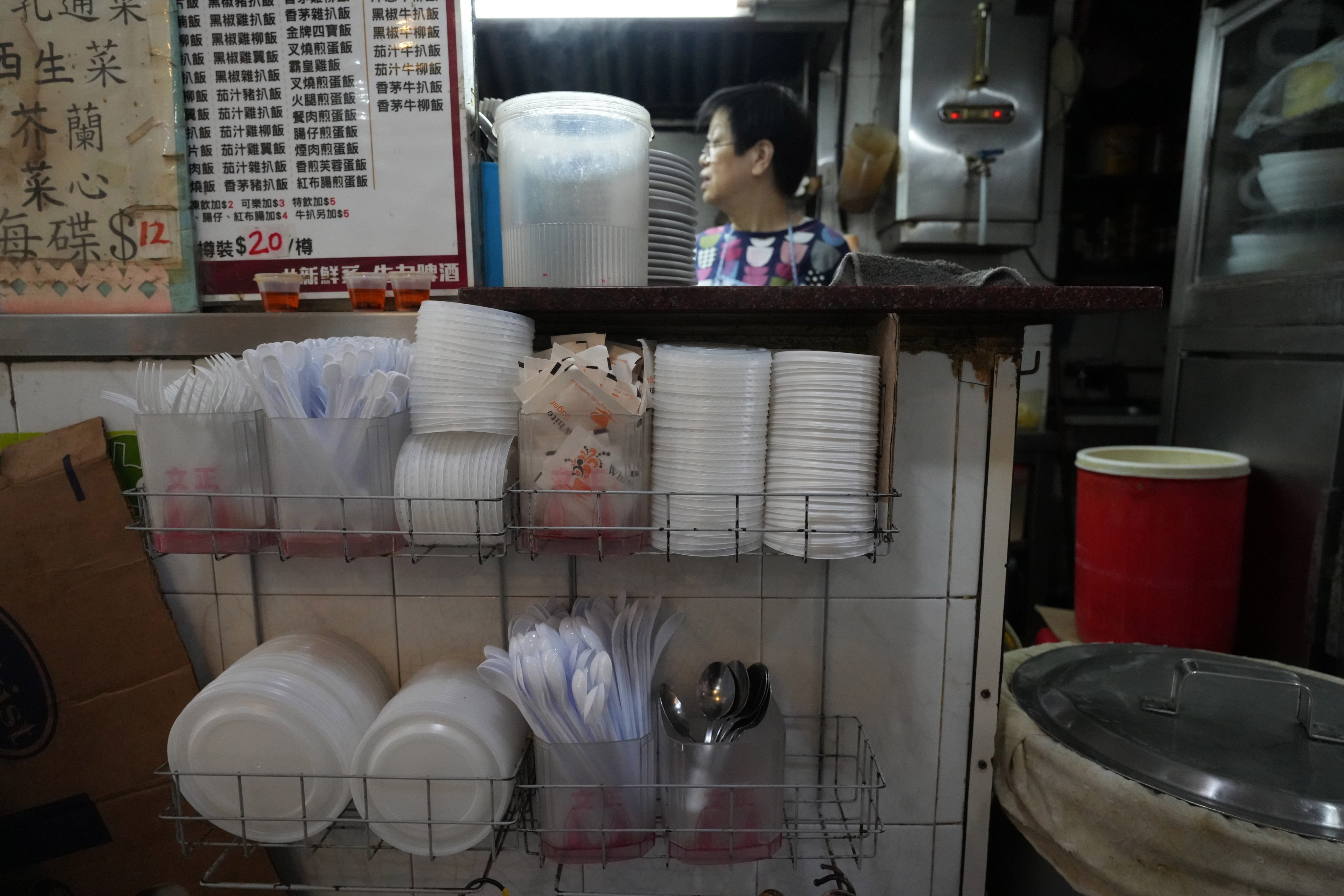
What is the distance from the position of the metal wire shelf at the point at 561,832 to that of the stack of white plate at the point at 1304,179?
7.12 ft

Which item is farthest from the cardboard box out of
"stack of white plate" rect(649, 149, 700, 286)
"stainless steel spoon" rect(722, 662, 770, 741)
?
"stack of white plate" rect(649, 149, 700, 286)

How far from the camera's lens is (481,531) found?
2.88 feet

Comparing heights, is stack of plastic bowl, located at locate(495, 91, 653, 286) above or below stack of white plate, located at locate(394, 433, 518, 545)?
above

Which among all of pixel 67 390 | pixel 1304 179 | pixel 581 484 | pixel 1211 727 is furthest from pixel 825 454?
pixel 1304 179

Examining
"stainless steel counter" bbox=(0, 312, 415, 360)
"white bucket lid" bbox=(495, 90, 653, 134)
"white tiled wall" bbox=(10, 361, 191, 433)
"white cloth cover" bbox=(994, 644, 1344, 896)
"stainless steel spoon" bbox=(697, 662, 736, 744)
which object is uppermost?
"white bucket lid" bbox=(495, 90, 653, 134)

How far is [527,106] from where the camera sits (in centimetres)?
97

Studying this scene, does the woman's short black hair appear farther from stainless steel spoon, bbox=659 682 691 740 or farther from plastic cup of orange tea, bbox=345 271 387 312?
stainless steel spoon, bbox=659 682 691 740

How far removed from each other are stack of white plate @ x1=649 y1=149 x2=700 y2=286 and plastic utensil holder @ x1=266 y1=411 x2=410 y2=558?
1.70 feet

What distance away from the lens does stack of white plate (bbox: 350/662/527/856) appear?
935 mm

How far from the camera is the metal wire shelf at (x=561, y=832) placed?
0.95 meters

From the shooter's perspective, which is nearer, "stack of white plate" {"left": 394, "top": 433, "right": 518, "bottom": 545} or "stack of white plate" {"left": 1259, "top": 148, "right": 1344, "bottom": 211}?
"stack of white plate" {"left": 394, "top": 433, "right": 518, "bottom": 545}

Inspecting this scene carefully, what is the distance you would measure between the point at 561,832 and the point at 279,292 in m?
0.96

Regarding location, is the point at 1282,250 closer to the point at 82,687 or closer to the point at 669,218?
the point at 669,218

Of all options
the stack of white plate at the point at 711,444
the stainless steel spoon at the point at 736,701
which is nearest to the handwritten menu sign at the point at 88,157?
the stack of white plate at the point at 711,444
